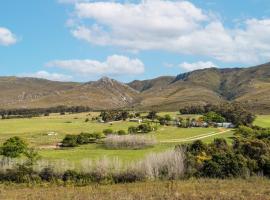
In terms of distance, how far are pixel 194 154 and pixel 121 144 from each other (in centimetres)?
4155

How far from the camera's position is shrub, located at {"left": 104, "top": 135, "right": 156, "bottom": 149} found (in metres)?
108

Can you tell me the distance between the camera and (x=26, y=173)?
201ft

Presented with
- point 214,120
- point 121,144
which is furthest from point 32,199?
point 214,120

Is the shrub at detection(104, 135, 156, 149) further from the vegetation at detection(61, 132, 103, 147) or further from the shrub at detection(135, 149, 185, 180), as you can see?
the shrub at detection(135, 149, 185, 180)

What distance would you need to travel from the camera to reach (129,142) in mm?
109312

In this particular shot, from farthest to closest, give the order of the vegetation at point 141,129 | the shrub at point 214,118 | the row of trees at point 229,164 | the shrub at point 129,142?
the shrub at point 214,118, the vegetation at point 141,129, the shrub at point 129,142, the row of trees at point 229,164

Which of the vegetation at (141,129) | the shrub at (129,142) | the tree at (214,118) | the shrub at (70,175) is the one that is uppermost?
the tree at (214,118)

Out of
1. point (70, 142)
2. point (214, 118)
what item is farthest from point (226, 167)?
point (214, 118)

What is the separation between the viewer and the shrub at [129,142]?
108m

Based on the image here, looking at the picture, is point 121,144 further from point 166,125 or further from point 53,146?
point 166,125

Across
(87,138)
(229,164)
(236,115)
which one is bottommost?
(229,164)

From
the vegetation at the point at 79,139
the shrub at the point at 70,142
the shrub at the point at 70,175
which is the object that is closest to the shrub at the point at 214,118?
the vegetation at the point at 79,139

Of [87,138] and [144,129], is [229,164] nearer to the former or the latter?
[87,138]

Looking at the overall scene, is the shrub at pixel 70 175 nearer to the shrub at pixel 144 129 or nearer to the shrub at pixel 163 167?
the shrub at pixel 163 167
